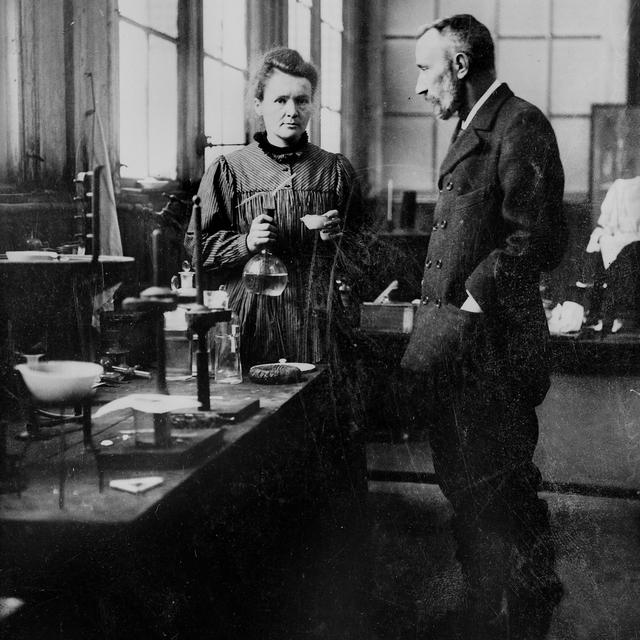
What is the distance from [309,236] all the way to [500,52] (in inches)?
32.9

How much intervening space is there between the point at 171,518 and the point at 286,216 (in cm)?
121

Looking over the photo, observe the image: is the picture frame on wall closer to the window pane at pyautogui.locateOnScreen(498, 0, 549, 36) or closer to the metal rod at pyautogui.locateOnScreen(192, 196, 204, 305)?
the window pane at pyautogui.locateOnScreen(498, 0, 549, 36)

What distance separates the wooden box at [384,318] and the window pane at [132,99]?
120cm

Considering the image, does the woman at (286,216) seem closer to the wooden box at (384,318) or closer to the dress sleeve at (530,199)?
the dress sleeve at (530,199)

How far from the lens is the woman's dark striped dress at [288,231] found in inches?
93.0

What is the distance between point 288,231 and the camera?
2.37 metres

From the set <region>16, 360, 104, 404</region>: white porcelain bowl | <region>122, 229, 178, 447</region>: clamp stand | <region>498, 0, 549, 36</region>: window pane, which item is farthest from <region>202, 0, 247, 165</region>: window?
<region>16, 360, 104, 404</region>: white porcelain bowl

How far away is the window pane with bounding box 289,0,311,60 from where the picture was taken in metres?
2.70

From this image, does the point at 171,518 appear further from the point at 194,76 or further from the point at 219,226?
the point at 194,76

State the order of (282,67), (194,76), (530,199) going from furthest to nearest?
1. (194,76)
2. (282,67)
3. (530,199)

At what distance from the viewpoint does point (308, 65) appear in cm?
227

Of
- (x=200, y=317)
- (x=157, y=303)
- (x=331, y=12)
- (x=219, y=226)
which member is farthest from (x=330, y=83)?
(x=157, y=303)

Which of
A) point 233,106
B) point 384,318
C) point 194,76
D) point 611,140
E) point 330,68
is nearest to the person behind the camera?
point 611,140

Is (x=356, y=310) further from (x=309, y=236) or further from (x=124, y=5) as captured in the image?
(x=124, y=5)
